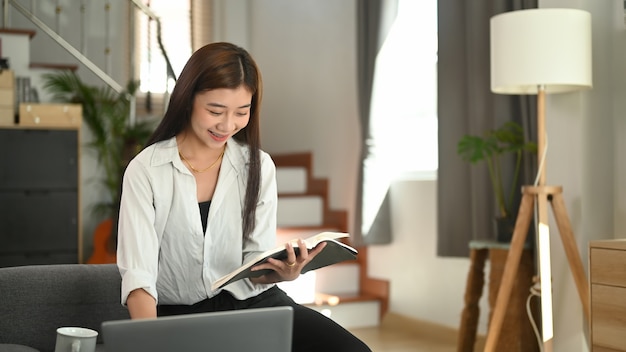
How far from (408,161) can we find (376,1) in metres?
0.98

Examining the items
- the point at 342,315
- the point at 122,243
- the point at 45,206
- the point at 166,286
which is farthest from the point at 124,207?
the point at 45,206

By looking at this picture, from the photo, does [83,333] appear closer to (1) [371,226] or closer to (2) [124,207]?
(2) [124,207]

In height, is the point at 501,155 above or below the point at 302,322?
above

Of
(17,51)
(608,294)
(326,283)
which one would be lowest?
(326,283)

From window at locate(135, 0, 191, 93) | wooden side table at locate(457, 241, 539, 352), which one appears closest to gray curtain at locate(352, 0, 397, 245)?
wooden side table at locate(457, 241, 539, 352)

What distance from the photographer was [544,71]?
10.4 feet

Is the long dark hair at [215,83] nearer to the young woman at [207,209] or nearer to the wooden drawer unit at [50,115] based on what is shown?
the young woman at [207,209]

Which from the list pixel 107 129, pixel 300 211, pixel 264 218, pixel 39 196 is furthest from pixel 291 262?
pixel 107 129

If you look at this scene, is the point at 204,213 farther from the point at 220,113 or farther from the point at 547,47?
the point at 547,47

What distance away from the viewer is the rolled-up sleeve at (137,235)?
1.88 meters

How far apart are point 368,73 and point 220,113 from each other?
329cm

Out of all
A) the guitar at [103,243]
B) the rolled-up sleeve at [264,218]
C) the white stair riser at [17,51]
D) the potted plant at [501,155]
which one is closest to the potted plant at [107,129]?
the guitar at [103,243]

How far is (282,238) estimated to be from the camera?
531cm

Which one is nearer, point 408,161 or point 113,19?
point 408,161
